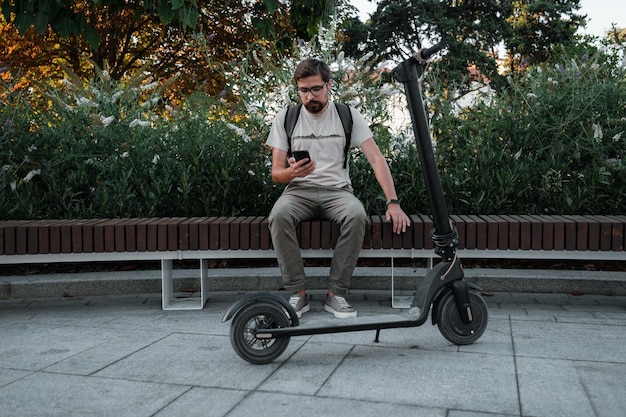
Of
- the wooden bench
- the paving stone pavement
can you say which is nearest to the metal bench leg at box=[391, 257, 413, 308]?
the paving stone pavement

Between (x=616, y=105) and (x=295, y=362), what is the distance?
3.72 m

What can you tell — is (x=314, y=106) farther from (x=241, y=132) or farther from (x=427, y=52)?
(x=241, y=132)

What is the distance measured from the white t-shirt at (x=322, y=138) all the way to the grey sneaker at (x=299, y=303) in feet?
2.42

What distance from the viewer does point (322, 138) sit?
14.8 feet

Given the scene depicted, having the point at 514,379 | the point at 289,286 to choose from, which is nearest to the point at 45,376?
the point at 289,286

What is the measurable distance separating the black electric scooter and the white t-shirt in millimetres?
982

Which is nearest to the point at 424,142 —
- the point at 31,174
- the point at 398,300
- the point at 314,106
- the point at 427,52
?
the point at 427,52

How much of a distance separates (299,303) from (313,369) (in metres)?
1.05

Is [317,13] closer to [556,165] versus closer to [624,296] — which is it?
[556,165]

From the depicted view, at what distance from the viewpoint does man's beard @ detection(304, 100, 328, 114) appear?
436 cm

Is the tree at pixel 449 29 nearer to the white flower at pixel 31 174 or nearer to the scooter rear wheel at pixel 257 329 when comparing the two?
the white flower at pixel 31 174

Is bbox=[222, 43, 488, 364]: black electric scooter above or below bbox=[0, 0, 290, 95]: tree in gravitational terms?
below

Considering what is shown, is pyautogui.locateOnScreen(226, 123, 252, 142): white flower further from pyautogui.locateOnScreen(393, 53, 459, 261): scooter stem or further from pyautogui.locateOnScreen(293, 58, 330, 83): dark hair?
pyautogui.locateOnScreen(393, 53, 459, 261): scooter stem

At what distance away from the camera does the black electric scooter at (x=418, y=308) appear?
3.36m
